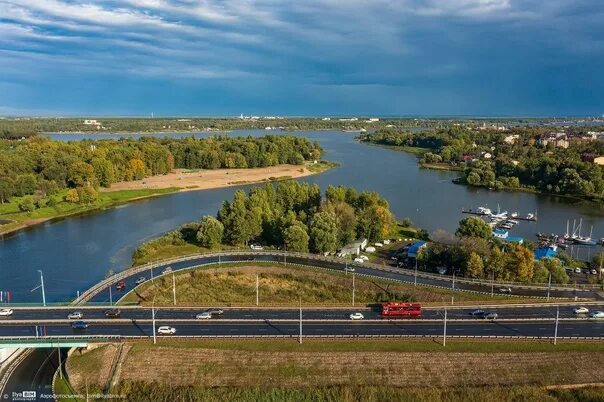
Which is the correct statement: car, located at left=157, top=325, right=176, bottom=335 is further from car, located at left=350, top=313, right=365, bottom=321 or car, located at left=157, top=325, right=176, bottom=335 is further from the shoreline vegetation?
the shoreline vegetation

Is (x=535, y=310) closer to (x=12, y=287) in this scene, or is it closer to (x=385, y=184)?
(x=12, y=287)

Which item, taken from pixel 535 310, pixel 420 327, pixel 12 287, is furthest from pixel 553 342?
pixel 12 287

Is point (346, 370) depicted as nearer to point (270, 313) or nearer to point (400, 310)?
point (400, 310)

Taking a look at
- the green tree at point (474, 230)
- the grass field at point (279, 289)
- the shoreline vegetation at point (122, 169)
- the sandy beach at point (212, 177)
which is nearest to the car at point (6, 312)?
the grass field at point (279, 289)

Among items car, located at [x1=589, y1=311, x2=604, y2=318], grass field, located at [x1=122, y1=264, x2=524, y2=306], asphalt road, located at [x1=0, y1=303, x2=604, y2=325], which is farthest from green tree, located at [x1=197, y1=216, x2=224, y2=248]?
car, located at [x1=589, y1=311, x2=604, y2=318]

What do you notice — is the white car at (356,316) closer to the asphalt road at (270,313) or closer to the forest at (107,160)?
the asphalt road at (270,313)

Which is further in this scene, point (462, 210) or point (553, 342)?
point (462, 210)
